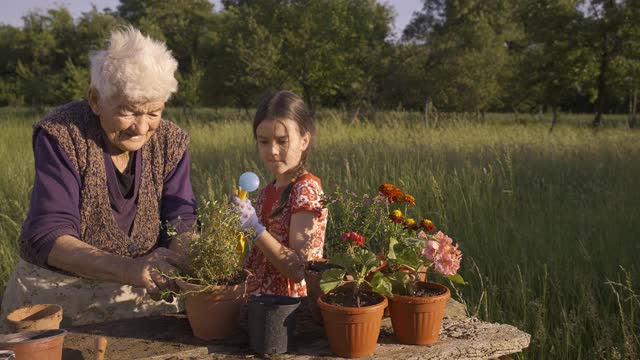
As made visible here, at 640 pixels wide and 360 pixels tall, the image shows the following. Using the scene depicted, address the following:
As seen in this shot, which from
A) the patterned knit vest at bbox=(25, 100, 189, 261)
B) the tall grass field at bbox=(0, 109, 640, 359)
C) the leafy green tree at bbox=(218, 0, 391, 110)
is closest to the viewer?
the patterned knit vest at bbox=(25, 100, 189, 261)

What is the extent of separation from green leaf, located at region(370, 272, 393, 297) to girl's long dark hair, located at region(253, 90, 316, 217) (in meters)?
0.65

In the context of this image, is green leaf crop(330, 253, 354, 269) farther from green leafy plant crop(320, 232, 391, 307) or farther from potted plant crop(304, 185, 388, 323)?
potted plant crop(304, 185, 388, 323)

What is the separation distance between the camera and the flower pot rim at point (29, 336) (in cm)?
120

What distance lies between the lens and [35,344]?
3.96 feet

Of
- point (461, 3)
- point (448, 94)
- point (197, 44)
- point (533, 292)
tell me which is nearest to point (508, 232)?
point (533, 292)

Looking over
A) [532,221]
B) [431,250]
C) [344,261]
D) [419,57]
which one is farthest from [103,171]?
[419,57]

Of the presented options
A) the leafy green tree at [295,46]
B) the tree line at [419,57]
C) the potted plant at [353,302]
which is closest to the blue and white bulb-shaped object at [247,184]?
the potted plant at [353,302]

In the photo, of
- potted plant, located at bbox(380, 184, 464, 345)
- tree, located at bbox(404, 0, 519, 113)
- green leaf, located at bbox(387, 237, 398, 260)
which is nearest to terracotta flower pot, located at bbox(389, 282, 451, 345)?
potted plant, located at bbox(380, 184, 464, 345)

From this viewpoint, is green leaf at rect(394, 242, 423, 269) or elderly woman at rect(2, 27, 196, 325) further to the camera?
elderly woman at rect(2, 27, 196, 325)

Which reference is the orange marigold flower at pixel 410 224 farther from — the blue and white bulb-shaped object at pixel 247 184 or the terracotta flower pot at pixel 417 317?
the blue and white bulb-shaped object at pixel 247 184

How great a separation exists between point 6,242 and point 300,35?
20141 millimetres

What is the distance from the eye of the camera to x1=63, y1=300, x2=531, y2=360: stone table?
1453mm

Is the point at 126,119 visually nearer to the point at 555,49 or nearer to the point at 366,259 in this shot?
the point at 366,259

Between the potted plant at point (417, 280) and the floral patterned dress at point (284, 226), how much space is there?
0.42 metres
